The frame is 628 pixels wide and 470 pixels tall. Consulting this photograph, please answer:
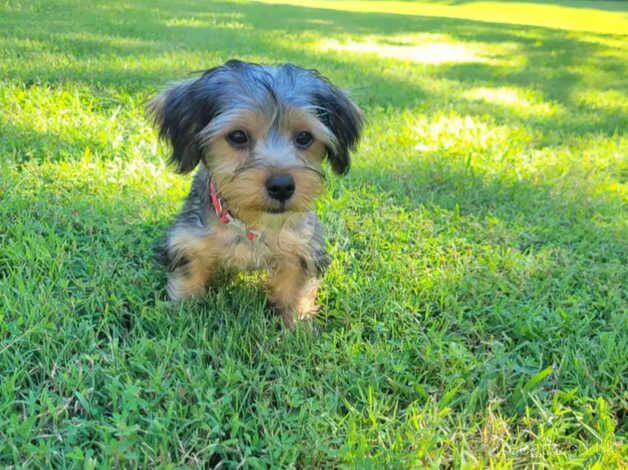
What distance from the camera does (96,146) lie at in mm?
4910

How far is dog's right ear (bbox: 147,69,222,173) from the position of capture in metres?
3.03

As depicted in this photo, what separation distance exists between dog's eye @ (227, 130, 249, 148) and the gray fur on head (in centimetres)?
13

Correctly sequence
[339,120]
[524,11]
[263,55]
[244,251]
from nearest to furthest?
[244,251]
[339,120]
[263,55]
[524,11]

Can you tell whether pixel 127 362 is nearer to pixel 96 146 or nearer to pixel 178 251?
pixel 178 251

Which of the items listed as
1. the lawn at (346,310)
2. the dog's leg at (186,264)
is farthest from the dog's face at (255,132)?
the lawn at (346,310)

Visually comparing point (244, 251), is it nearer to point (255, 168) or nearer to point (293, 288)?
point (293, 288)

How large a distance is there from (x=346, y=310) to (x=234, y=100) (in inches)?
50.1

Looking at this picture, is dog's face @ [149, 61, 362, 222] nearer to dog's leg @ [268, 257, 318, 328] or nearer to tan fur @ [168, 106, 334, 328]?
tan fur @ [168, 106, 334, 328]

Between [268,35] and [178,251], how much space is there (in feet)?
32.2

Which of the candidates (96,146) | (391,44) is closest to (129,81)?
(96,146)

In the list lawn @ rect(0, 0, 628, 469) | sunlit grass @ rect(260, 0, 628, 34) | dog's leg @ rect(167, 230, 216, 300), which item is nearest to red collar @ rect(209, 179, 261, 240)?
dog's leg @ rect(167, 230, 216, 300)

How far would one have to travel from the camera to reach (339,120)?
11.1ft

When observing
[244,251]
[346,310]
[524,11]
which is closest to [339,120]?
[244,251]

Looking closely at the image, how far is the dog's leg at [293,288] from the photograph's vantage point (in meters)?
3.21
